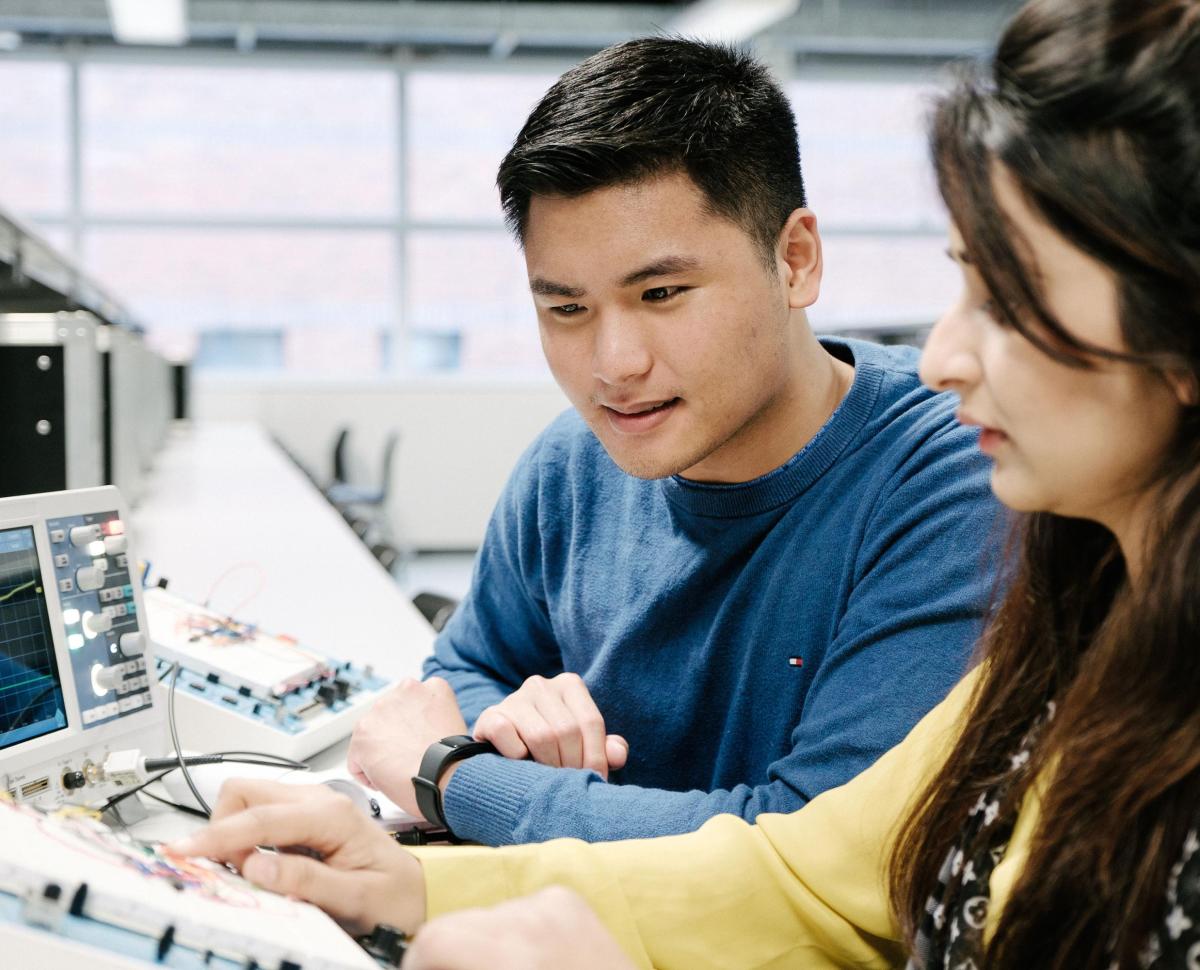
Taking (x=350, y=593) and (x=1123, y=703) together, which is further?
(x=350, y=593)

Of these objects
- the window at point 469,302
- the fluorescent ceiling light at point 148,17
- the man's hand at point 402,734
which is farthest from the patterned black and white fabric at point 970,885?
the window at point 469,302

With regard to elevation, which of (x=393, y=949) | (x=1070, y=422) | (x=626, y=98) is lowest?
(x=393, y=949)

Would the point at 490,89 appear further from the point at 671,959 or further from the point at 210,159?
the point at 671,959

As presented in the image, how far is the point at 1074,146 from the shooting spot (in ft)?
2.06

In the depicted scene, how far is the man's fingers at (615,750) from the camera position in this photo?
1188mm

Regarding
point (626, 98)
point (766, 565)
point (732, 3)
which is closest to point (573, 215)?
point (626, 98)

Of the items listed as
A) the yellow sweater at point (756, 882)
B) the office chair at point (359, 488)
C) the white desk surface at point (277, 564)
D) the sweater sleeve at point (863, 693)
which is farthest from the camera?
the office chair at point (359, 488)

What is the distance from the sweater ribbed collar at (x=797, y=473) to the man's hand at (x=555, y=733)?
23 centimetres

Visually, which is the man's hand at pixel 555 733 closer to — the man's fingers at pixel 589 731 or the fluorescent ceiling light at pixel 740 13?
the man's fingers at pixel 589 731

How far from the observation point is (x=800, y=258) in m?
1.24

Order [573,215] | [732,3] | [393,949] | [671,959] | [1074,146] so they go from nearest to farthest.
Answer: [1074,146]
[393,949]
[671,959]
[573,215]
[732,3]

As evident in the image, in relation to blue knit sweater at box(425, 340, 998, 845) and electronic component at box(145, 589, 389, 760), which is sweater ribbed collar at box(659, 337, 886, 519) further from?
electronic component at box(145, 589, 389, 760)

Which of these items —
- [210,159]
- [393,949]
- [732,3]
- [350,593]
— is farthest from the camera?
[210,159]

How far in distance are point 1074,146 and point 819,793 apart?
1.88ft
